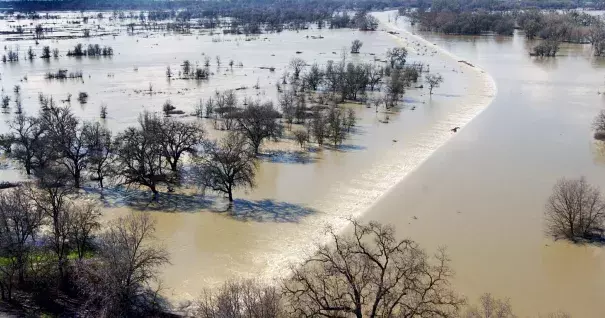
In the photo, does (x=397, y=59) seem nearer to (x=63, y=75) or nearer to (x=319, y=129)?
(x=319, y=129)

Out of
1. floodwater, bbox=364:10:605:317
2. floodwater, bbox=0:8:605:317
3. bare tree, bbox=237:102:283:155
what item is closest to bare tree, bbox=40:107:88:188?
floodwater, bbox=0:8:605:317


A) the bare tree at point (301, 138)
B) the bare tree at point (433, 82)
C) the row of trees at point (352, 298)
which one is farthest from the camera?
the bare tree at point (433, 82)

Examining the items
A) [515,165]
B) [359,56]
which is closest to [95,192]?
[515,165]

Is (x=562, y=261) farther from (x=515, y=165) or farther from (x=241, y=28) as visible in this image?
Result: (x=241, y=28)

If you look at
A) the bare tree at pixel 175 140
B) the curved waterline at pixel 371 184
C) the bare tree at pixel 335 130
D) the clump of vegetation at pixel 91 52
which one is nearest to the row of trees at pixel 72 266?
the curved waterline at pixel 371 184

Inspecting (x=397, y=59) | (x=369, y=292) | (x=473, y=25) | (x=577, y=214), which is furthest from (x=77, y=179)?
(x=473, y=25)

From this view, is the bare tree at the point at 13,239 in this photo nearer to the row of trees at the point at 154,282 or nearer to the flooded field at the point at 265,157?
the row of trees at the point at 154,282

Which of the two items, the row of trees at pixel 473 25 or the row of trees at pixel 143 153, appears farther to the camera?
the row of trees at pixel 473 25
